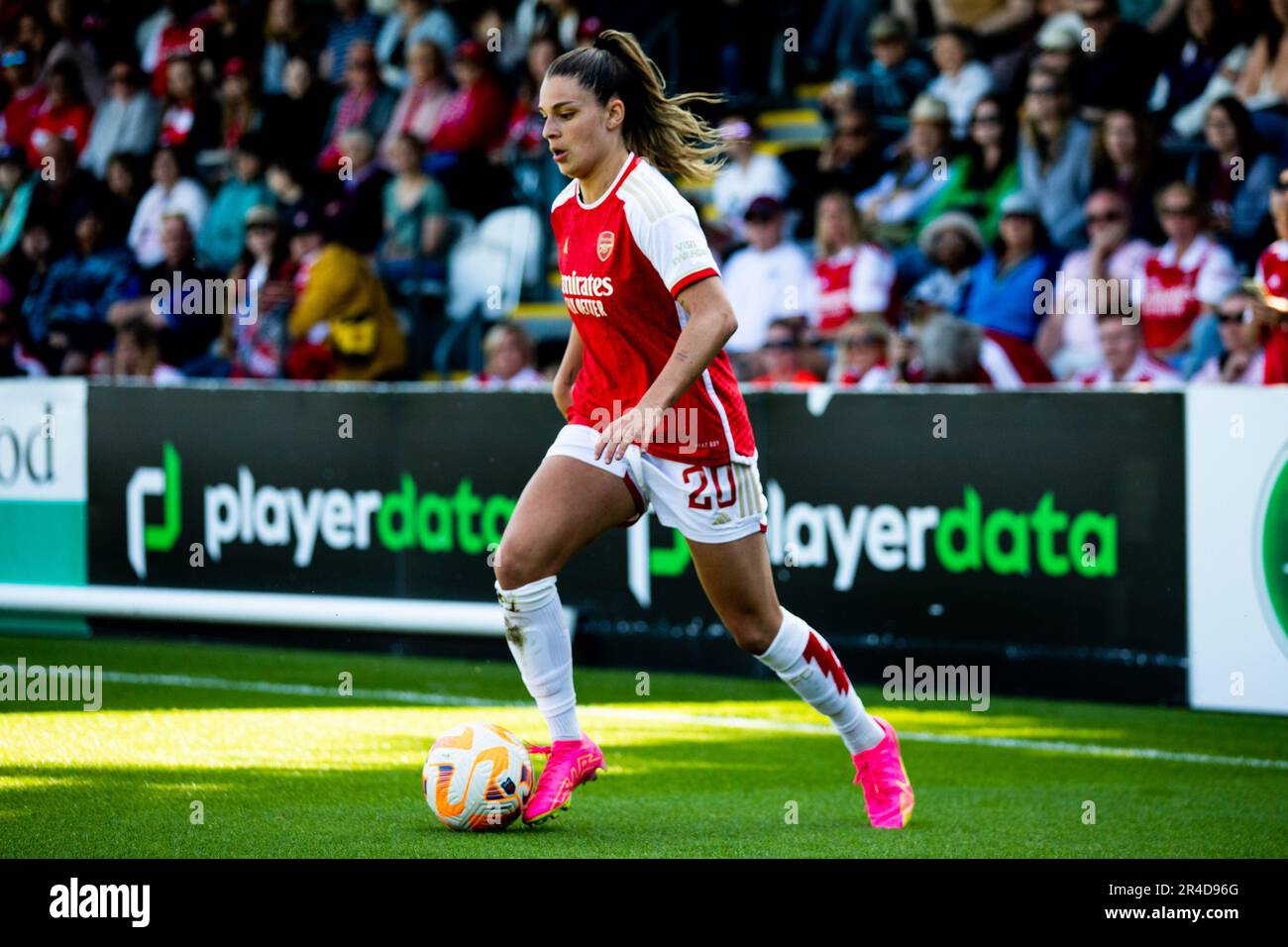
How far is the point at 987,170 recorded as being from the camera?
1155cm

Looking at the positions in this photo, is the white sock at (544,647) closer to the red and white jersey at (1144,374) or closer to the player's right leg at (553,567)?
the player's right leg at (553,567)

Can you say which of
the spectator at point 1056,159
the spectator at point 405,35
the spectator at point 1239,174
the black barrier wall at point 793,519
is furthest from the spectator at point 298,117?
the spectator at point 1239,174

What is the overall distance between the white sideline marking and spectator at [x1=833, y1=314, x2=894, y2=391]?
273 cm

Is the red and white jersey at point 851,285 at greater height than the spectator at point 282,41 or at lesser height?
lesser

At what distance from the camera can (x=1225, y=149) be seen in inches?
416

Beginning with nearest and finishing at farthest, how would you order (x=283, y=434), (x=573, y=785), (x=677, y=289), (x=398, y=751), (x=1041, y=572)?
(x=677, y=289) < (x=573, y=785) < (x=398, y=751) < (x=1041, y=572) < (x=283, y=434)

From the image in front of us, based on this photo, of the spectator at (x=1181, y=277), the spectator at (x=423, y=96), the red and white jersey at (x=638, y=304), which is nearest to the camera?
the red and white jersey at (x=638, y=304)

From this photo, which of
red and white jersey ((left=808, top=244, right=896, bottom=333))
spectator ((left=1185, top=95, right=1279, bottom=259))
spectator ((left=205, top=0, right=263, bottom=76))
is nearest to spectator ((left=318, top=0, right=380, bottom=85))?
spectator ((left=205, top=0, right=263, bottom=76))

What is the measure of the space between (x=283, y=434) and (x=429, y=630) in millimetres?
1546

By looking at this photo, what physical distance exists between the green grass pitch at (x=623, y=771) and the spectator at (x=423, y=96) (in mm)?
5494


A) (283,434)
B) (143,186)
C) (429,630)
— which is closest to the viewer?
(429,630)

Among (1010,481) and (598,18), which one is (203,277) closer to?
(598,18)

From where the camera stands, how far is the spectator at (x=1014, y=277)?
10.8 metres

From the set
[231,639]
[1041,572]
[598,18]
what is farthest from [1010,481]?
[598,18]
